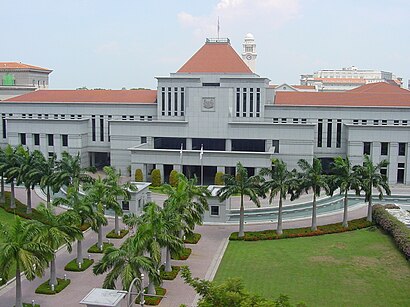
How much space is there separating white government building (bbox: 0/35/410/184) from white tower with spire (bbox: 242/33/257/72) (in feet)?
158

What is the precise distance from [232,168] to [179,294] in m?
25.8

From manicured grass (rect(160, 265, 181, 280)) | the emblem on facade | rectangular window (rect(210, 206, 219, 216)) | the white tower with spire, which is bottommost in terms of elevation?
manicured grass (rect(160, 265, 181, 280))

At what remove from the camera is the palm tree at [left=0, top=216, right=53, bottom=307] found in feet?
59.5

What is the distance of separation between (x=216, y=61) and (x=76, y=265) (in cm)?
3370

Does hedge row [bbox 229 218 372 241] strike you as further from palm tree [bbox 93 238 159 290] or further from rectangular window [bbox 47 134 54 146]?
rectangular window [bbox 47 134 54 146]

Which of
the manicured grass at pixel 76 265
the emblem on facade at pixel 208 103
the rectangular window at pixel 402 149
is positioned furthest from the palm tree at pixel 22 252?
the rectangular window at pixel 402 149

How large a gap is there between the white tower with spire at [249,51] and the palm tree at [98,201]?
258 ft

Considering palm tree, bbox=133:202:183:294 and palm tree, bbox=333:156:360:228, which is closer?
palm tree, bbox=133:202:183:294

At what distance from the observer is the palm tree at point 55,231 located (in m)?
20.6

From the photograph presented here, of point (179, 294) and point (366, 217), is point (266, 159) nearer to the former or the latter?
point (366, 217)

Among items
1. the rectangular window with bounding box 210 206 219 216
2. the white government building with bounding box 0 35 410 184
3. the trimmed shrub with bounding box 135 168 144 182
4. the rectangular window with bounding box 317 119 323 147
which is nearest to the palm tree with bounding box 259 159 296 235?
the rectangular window with bounding box 210 206 219 216

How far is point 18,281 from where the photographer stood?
19.2 meters

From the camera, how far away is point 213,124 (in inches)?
1925

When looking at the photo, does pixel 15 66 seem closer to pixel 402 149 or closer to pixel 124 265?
pixel 402 149
